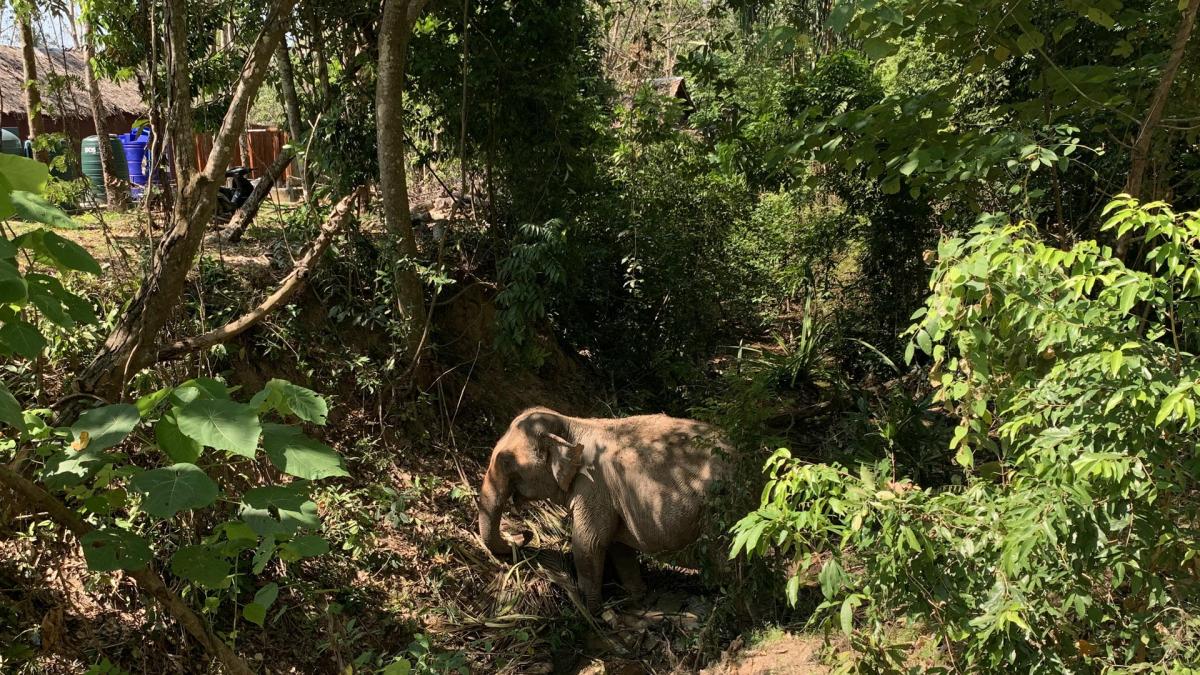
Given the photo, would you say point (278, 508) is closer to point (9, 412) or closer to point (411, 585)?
point (9, 412)

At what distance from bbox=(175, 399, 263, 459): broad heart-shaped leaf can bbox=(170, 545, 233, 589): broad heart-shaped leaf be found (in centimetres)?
37

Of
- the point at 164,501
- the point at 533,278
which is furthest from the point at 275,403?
the point at 533,278

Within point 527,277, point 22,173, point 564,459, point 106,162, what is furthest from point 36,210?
point 106,162

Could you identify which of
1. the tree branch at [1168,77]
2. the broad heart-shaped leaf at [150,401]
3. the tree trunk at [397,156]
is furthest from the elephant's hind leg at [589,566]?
the broad heart-shaped leaf at [150,401]

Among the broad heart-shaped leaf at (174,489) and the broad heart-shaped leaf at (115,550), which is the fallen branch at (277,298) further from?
the broad heart-shaped leaf at (174,489)

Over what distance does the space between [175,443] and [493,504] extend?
4970 millimetres

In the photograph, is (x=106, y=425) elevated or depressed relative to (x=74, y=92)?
depressed

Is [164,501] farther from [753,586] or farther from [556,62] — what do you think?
[556,62]

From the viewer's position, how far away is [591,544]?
678 cm

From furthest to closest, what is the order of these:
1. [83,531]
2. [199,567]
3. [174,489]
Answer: [83,531] → [199,567] → [174,489]

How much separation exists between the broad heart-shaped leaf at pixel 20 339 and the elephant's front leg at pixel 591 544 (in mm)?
5023

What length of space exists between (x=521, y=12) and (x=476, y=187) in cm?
189

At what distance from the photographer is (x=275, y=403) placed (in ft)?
7.11

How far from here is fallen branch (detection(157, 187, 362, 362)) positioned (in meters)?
5.48
